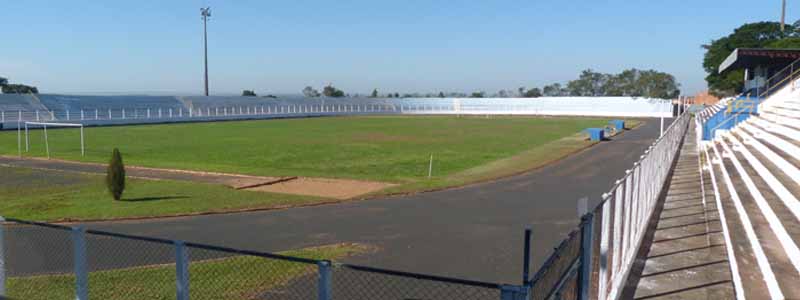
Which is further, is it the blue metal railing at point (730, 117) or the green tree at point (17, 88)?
the green tree at point (17, 88)

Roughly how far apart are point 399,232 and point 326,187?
7.47 m

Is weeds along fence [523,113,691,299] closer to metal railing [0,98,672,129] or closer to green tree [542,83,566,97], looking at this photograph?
metal railing [0,98,672,129]

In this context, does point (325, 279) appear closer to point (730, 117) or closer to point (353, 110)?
point (730, 117)

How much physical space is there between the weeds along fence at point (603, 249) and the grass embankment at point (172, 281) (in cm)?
442

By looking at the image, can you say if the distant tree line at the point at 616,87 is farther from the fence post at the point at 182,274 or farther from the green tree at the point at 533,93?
the fence post at the point at 182,274

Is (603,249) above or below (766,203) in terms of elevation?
above

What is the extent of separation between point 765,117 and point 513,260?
20.6 m

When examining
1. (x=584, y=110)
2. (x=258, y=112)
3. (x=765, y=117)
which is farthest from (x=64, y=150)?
(x=584, y=110)

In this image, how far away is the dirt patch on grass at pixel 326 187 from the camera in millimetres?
19641

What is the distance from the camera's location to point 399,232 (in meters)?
13.9

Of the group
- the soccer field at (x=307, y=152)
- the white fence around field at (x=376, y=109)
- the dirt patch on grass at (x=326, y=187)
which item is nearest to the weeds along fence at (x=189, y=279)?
A: the dirt patch on grass at (x=326, y=187)

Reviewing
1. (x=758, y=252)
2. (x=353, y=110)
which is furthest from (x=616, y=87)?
(x=758, y=252)

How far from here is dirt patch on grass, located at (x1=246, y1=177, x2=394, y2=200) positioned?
19641mm

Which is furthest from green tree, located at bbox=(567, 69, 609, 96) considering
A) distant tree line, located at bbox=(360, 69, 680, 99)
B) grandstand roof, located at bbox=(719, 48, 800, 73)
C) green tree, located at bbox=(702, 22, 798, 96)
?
grandstand roof, located at bbox=(719, 48, 800, 73)
